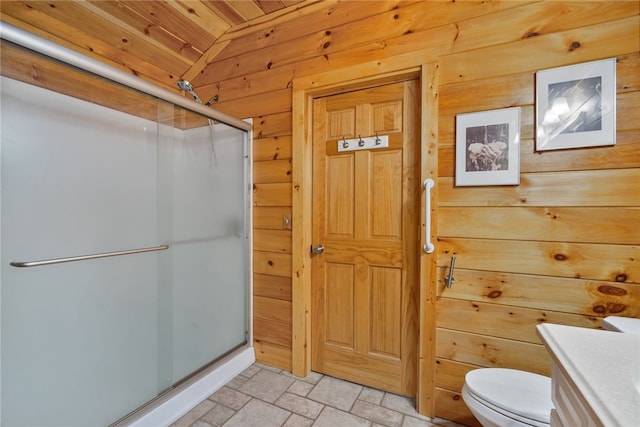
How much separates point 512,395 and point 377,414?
755mm

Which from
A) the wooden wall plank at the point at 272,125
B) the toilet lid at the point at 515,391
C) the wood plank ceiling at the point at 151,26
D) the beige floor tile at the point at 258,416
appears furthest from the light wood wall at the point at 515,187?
the beige floor tile at the point at 258,416

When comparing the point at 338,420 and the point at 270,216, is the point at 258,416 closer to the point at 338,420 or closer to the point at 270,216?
the point at 338,420

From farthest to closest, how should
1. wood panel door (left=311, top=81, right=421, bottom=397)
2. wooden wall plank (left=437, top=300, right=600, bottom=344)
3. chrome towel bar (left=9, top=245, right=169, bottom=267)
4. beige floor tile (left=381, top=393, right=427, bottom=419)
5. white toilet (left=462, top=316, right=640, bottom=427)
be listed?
wood panel door (left=311, top=81, right=421, bottom=397), beige floor tile (left=381, top=393, right=427, bottom=419), wooden wall plank (left=437, top=300, right=600, bottom=344), chrome towel bar (left=9, top=245, right=169, bottom=267), white toilet (left=462, top=316, right=640, bottom=427)

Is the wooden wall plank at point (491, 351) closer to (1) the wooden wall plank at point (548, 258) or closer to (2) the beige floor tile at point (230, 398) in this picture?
(1) the wooden wall plank at point (548, 258)

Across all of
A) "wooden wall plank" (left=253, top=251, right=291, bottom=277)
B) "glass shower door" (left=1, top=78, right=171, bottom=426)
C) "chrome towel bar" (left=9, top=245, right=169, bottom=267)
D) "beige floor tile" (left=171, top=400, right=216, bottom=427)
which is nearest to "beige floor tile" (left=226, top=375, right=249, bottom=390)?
"beige floor tile" (left=171, top=400, right=216, bottom=427)

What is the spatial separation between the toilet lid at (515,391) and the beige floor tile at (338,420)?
653 millimetres

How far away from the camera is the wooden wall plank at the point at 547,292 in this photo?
1.21m

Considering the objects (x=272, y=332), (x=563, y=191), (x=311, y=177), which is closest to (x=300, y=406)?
(x=272, y=332)

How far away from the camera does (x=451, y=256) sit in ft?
4.91

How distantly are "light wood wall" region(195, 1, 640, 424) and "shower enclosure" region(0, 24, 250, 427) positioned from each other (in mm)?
1193

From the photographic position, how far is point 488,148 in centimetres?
140

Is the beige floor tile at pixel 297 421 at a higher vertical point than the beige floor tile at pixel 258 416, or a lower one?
higher

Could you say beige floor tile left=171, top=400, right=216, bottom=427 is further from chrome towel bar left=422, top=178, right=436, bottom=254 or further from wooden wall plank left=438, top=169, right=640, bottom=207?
wooden wall plank left=438, top=169, right=640, bottom=207

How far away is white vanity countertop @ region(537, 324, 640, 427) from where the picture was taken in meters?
0.47
